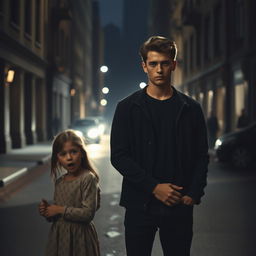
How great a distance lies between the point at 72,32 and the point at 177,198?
50.1 meters

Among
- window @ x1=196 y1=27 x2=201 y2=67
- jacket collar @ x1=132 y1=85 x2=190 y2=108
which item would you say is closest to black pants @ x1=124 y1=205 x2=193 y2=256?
jacket collar @ x1=132 y1=85 x2=190 y2=108

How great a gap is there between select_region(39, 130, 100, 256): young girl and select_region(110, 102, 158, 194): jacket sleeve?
1.35 feet

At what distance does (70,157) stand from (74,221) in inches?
16.6

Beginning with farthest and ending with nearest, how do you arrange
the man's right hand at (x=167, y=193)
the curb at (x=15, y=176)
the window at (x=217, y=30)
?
1. the window at (x=217, y=30)
2. the curb at (x=15, y=176)
3. the man's right hand at (x=167, y=193)

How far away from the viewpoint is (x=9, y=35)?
20922 mm

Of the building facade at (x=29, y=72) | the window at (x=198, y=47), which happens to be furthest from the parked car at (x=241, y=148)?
the window at (x=198, y=47)

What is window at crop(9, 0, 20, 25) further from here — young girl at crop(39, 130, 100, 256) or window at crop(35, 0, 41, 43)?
young girl at crop(39, 130, 100, 256)

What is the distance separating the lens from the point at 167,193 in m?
2.92

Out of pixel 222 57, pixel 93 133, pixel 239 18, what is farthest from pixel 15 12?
pixel 222 57

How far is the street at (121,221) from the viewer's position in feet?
18.9

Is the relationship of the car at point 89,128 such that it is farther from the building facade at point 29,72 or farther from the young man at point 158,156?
the young man at point 158,156

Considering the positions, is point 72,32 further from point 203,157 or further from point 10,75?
point 203,157

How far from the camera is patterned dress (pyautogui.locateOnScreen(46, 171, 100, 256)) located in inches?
133

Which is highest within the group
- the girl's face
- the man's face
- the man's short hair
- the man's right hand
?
the man's short hair
